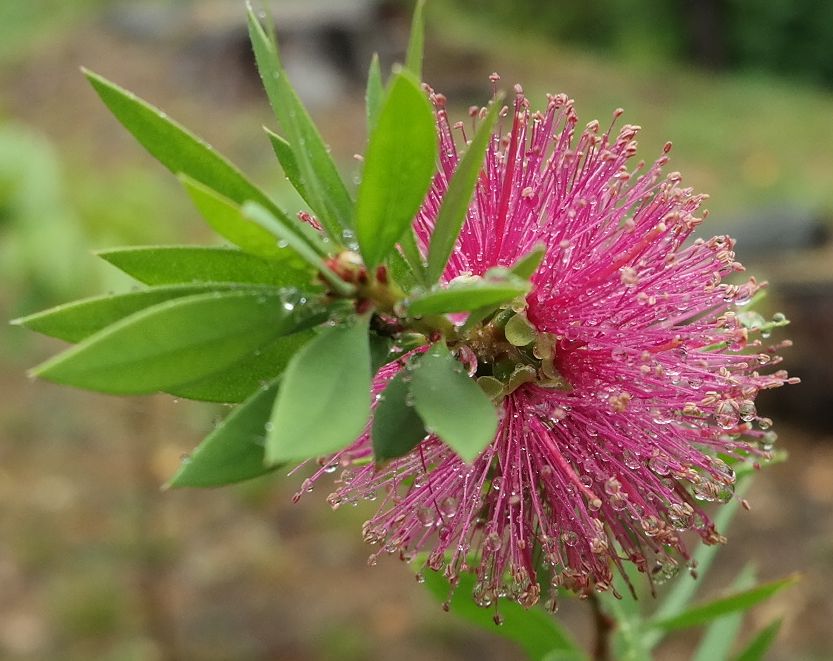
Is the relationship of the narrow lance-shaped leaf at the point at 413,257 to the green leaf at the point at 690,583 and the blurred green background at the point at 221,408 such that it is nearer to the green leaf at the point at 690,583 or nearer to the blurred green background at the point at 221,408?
the green leaf at the point at 690,583

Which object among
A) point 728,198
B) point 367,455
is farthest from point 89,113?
point 367,455

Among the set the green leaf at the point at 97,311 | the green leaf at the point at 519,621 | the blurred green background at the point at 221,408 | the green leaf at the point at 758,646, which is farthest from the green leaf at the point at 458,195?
the blurred green background at the point at 221,408

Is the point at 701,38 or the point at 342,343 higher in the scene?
the point at 701,38

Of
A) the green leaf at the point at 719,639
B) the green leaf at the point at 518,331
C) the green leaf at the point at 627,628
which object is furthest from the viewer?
the green leaf at the point at 719,639

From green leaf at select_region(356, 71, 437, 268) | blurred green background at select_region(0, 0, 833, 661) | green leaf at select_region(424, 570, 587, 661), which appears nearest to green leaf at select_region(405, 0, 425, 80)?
green leaf at select_region(356, 71, 437, 268)

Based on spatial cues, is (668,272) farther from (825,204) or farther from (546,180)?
(825,204)

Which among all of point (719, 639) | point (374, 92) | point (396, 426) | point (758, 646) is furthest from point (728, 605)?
point (374, 92)
